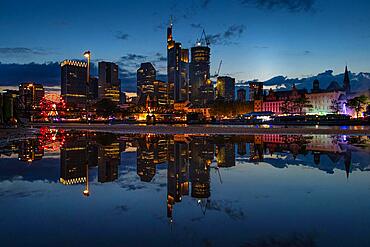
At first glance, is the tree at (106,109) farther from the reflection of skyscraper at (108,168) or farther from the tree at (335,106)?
the reflection of skyscraper at (108,168)

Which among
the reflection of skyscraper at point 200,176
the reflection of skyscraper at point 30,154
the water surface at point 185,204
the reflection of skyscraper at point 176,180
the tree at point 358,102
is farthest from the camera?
the tree at point 358,102

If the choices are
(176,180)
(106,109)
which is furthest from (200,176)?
(106,109)

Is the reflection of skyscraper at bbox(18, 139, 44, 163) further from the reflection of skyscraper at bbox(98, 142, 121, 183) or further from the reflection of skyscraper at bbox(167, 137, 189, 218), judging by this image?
the reflection of skyscraper at bbox(167, 137, 189, 218)

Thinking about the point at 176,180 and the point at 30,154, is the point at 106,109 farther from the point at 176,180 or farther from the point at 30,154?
the point at 176,180

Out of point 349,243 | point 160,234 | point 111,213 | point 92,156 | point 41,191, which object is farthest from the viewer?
point 92,156

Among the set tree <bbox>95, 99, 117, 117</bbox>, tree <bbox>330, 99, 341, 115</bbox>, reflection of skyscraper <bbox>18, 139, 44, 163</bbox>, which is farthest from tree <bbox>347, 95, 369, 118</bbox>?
reflection of skyscraper <bbox>18, 139, 44, 163</bbox>

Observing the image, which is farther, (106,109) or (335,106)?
(335,106)

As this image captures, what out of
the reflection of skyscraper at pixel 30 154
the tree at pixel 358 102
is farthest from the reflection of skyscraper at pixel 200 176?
the tree at pixel 358 102

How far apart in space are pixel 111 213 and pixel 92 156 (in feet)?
30.5

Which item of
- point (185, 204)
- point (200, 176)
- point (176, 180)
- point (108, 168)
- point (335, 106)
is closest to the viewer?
point (185, 204)

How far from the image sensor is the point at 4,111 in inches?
1789

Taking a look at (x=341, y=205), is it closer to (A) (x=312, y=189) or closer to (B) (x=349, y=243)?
(A) (x=312, y=189)

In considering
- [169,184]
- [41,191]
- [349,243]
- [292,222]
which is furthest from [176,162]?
[349,243]

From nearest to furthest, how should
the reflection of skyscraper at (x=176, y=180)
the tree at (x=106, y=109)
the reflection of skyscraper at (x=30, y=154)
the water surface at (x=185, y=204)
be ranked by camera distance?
1. the water surface at (x=185, y=204)
2. the reflection of skyscraper at (x=176, y=180)
3. the reflection of skyscraper at (x=30, y=154)
4. the tree at (x=106, y=109)
